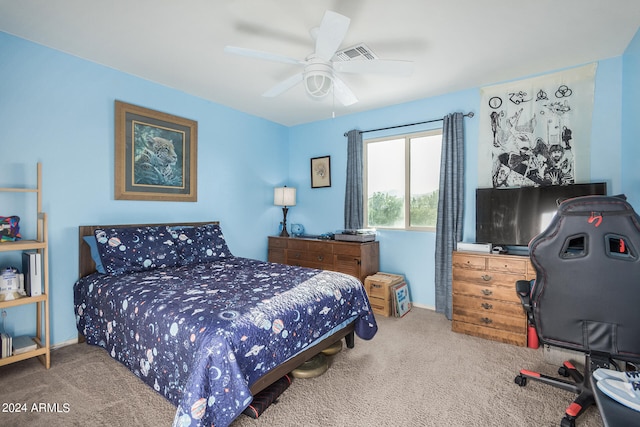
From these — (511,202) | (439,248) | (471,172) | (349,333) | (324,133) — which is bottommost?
(349,333)

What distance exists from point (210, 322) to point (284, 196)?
309 cm

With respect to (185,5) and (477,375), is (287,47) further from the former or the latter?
(477,375)

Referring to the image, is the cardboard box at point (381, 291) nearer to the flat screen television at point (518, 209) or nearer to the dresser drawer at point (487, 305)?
the dresser drawer at point (487, 305)

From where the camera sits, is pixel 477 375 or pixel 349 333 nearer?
pixel 477 375

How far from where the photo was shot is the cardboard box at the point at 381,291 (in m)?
3.55

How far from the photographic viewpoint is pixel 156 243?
2.92 meters

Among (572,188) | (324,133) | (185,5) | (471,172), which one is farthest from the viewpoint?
(324,133)

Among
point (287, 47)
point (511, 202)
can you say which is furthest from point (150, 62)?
point (511, 202)

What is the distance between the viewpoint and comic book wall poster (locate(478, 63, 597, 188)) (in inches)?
114

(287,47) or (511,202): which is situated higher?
(287,47)

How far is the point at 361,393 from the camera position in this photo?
2.05 meters

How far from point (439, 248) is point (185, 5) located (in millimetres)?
3312

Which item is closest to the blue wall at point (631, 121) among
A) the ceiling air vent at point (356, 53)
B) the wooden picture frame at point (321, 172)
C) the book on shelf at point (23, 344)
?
the ceiling air vent at point (356, 53)

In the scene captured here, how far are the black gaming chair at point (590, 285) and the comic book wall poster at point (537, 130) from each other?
1621mm
